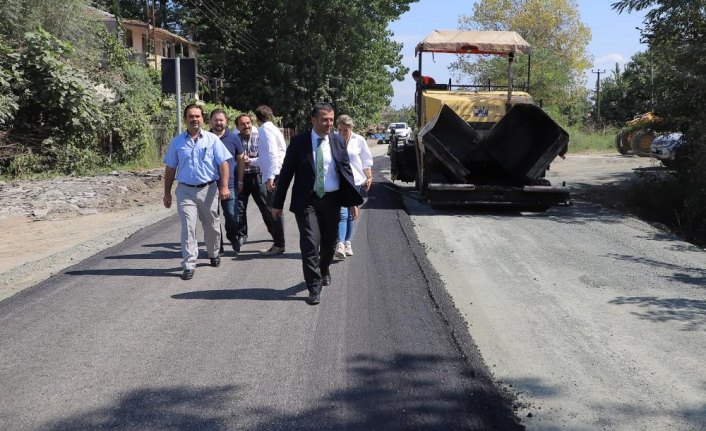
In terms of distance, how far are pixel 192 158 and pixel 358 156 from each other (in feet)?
6.60

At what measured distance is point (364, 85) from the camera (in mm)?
44656

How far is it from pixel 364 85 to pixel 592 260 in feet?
122

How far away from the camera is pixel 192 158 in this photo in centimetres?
752

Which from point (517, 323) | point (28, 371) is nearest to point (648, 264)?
point (517, 323)

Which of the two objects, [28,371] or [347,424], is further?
[28,371]

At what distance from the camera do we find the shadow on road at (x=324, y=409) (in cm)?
394

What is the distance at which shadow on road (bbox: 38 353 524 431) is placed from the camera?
3938mm

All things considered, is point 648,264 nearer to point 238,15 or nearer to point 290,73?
point 290,73

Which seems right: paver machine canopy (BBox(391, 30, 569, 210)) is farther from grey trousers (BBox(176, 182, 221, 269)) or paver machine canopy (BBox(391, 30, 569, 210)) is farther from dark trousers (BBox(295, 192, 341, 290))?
dark trousers (BBox(295, 192, 341, 290))

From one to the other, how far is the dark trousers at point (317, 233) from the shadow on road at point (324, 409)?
186 cm

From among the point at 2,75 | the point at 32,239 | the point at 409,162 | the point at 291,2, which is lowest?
the point at 32,239

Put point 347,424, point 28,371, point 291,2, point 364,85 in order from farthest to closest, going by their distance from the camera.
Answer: point 364,85
point 291,2
point 28,371
point 347,424

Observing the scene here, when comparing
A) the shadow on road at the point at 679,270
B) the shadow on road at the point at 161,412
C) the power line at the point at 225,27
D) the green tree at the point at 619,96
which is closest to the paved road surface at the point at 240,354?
the shadow on road at the point at 161,412

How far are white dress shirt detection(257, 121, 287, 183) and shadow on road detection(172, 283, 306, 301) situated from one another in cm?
177
